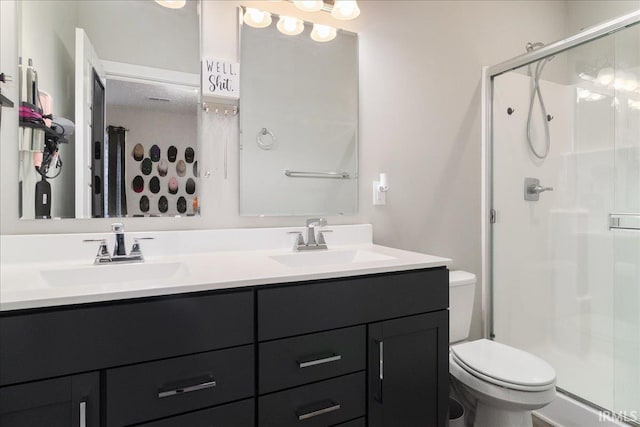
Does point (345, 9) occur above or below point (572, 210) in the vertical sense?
above

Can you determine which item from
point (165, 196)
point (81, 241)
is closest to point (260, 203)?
point (165, 196)

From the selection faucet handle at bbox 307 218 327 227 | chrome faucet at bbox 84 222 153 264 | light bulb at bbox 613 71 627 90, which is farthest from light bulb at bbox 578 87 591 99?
chrome faucet at bbox 84 222 153 264

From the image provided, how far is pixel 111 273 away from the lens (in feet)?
3.70

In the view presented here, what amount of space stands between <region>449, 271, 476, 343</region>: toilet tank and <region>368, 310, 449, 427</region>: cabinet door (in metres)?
0.49

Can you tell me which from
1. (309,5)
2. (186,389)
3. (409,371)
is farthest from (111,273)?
(309,5)

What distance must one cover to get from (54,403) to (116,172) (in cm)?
82

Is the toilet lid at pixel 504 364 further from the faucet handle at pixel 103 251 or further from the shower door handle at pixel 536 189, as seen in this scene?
the faucet handle at pixel 103 251

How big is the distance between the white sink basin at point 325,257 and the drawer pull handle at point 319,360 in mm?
430

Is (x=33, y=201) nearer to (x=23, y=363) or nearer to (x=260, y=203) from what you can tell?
(x=23, y=363)

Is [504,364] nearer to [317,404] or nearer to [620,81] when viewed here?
[317,404]

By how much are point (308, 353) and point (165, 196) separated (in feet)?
2.74

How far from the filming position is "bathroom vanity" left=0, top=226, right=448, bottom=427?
764 millimetres

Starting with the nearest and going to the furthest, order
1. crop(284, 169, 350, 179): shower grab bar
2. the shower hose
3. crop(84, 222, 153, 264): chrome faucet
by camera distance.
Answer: crop(84, 222, 153, 264): chrome faucet
crop(284, 169, 350, 179): shower grab bar
the shower hose

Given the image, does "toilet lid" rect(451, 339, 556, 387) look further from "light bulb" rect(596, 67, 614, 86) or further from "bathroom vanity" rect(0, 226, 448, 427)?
"light bulb" rect(596, 67, 614, 86)
